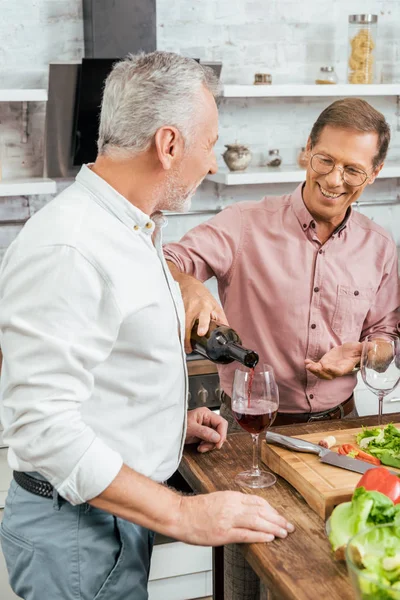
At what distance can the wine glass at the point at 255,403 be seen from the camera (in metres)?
1.42

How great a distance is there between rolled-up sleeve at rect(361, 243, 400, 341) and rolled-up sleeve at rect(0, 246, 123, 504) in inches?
46.9

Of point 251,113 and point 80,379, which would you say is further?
point 251,113

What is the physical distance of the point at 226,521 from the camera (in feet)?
4.05

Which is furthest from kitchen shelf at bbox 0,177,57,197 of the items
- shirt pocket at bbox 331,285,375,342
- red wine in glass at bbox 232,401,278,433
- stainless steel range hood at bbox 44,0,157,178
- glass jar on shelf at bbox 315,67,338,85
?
red wine in glass at bbox 232,401,278,433

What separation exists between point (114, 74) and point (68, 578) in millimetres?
951

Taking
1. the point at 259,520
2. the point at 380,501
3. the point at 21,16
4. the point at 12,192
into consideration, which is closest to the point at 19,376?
the point at 259,520

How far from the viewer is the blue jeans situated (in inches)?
54.7

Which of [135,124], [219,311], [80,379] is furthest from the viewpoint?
[219,311]

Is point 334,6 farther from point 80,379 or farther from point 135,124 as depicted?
point 80,379

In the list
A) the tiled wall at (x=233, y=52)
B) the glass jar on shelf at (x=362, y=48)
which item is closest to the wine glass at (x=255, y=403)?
the tiled wall at (x=233, y=52)

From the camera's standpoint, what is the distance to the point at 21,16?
10.4ft

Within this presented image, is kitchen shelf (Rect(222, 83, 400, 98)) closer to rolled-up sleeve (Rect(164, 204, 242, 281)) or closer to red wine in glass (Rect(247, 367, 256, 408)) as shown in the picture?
rolled-up sleeve (Rect(164, 204, 242, 281))

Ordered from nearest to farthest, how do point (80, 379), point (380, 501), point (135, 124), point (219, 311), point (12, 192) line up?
1. point (380, 501)
2. point (80, 379)
3. point (135, 124)
4. point (219, 311)
5. point (12, 192)

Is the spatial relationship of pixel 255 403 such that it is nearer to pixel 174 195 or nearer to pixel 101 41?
pixel 174 195
